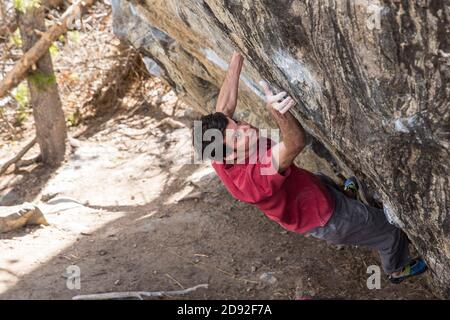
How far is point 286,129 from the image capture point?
3432 mm

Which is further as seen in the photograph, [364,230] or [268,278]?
[268,278]

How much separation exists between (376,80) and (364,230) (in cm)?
162

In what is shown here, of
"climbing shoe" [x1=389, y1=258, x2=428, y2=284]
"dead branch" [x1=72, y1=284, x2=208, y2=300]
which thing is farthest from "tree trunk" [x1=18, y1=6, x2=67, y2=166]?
"climbing shoe" [x1=389, y1=258, x2=428, y2=284]

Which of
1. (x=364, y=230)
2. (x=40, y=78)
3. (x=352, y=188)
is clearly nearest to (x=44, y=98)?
(x=40, y=78)

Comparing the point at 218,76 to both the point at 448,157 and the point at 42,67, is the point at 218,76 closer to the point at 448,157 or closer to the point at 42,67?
the point at 448,157

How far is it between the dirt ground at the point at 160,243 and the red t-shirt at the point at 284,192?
1.06 meters

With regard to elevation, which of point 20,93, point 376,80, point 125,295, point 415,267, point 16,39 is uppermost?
point 16,39

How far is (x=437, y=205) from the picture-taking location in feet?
10.9

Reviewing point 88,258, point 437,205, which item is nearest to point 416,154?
point 437,205

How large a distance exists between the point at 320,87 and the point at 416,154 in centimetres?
63

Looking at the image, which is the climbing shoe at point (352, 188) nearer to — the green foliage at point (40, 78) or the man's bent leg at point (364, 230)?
the man's bent leg at point (364, 230)

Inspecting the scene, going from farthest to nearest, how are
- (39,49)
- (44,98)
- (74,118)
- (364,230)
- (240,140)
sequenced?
(74,118), (44,98), (39,49), (364,230), (240,140)

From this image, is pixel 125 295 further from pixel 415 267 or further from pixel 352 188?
pixel 415 267
